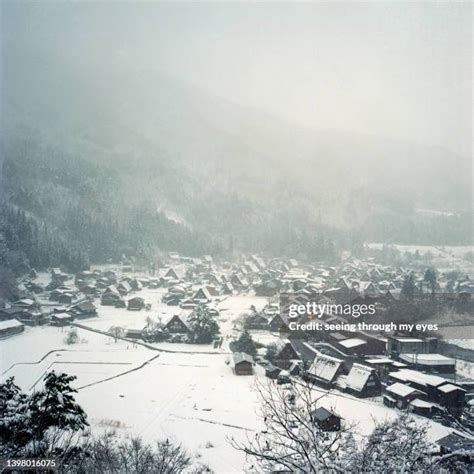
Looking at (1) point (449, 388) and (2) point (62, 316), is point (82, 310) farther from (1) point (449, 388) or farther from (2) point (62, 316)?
(1) point (449, 388)

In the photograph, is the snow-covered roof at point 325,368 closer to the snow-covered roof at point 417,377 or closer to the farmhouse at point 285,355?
the farmhouse at point 285,355

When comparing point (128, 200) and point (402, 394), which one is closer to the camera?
point (402, 394)

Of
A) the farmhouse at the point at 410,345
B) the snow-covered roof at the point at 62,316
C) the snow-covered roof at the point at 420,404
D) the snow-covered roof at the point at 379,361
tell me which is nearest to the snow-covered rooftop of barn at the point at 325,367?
Answer: the snow-covered roof at the point at 379,361

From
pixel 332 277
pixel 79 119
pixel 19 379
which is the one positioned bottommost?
pixel 332 277

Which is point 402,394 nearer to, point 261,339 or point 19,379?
point 261,339

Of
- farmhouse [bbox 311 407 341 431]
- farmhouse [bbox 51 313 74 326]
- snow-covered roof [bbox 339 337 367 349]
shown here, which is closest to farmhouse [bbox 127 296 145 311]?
farmhouse [bbox 51 313 74 326]

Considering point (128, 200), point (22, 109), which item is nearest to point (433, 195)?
point (128, 200)

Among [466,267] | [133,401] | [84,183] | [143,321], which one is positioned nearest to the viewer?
[133,401]
